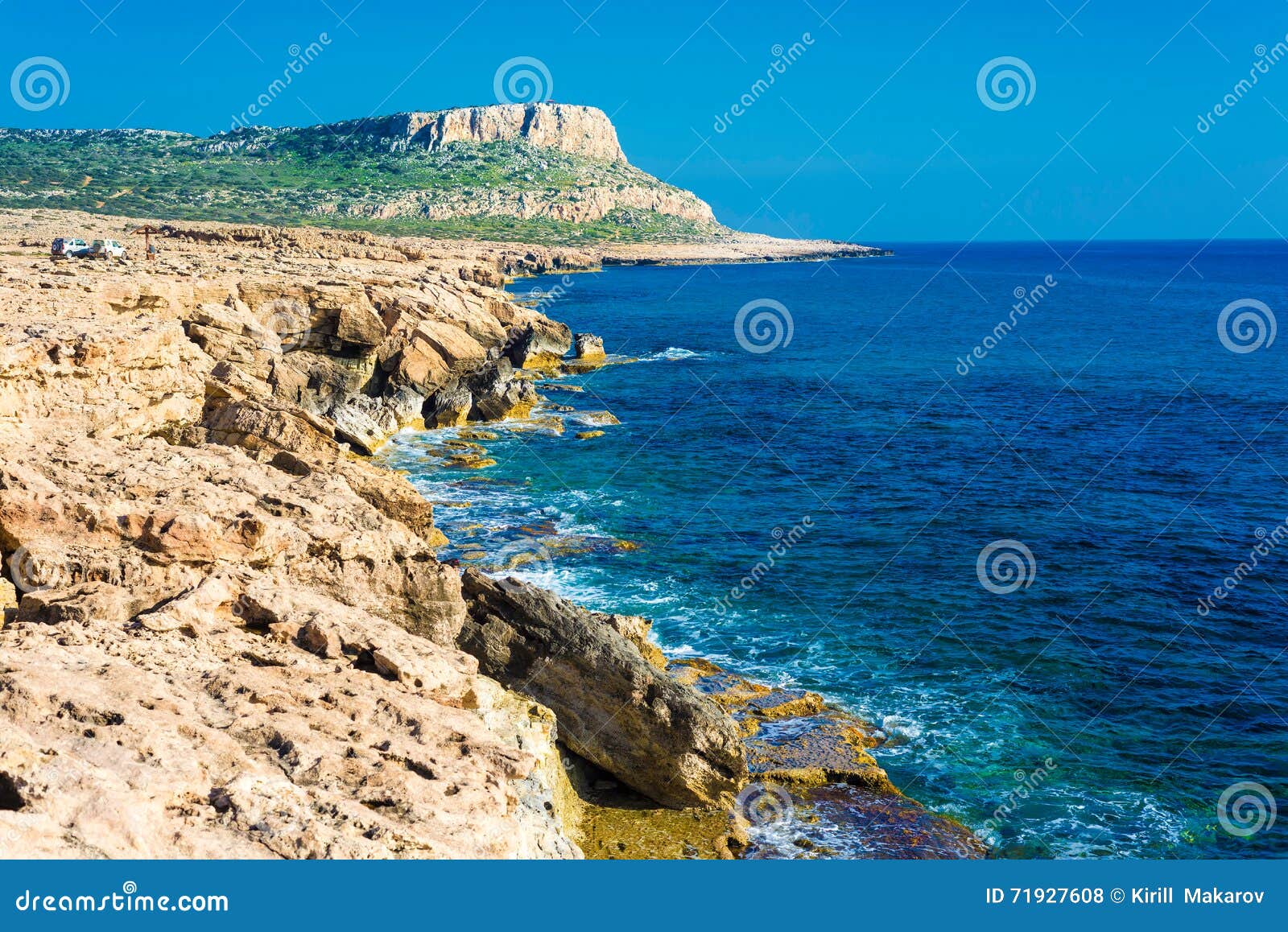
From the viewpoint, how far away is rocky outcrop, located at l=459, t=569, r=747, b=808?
60.0 ft

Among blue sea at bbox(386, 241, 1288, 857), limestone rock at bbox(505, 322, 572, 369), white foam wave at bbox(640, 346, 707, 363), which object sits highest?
white foam wave at bbox(640, 346, 707, 363)

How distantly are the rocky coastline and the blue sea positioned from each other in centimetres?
276

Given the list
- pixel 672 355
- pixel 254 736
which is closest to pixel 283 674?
pixel 254 736

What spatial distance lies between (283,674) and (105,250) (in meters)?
45.3

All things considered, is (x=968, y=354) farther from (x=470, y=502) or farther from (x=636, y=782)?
(x=636, y=782)

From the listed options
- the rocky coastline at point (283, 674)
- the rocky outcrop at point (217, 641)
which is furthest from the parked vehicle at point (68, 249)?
the rocky outcrop at point (217, 641)

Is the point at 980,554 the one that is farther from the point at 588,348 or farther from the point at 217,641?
the point at 588,348

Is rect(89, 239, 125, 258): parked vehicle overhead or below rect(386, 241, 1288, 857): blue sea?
overhead

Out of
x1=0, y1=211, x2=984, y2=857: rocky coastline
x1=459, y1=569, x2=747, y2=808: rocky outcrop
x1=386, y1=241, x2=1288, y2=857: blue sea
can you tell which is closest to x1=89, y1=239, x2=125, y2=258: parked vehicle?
x1=386, y1=241, x2=1288, y2=857: blue sea

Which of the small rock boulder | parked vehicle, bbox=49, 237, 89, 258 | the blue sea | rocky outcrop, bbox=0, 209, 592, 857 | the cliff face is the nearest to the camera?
rocky outcrop, bbox=0, 209, 592, 857

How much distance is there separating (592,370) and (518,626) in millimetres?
52061

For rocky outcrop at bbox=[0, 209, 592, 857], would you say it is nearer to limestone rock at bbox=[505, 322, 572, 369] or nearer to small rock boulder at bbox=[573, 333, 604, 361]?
limestone rock at bbox=[505, 322, 572, 369]

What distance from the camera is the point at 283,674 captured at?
1304 centimetres

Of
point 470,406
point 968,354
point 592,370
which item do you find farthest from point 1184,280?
point 470,406
